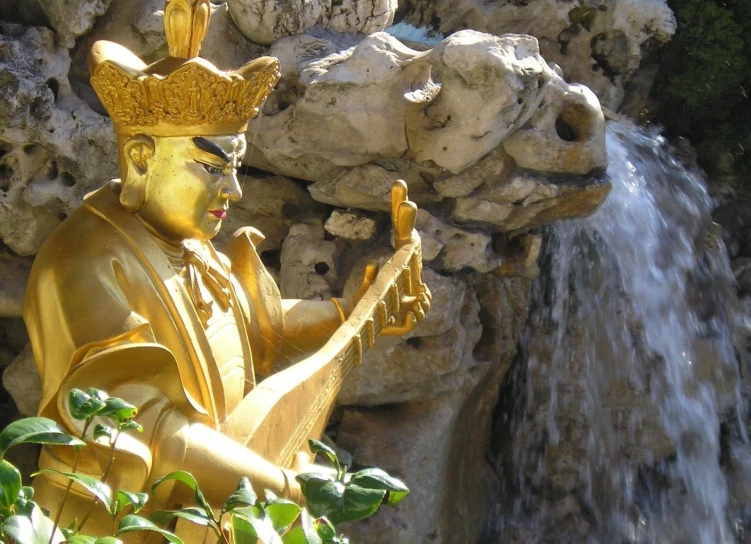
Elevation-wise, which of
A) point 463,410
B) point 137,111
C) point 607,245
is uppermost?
point 137,111

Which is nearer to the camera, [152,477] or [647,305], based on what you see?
[152,477]

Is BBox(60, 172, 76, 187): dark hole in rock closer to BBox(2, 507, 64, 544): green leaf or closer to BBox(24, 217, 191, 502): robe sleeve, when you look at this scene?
BBox(24, 217, 191, 502): robe sleeve

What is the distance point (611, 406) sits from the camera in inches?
167

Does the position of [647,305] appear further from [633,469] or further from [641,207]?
[633,469]

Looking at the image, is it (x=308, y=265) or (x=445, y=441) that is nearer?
(x=308, y=265)

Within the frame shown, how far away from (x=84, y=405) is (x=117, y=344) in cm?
44

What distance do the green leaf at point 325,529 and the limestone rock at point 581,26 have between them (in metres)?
3.83

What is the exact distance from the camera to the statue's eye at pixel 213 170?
185cm

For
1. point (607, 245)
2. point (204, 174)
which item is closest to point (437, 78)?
point (607, 245)

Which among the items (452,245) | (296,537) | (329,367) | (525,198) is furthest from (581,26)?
(296,537)

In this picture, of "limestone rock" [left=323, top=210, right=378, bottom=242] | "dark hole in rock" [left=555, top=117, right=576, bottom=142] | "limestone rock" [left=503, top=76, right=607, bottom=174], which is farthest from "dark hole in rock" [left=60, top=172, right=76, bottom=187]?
"dark hole in rock" [left=555, top=117, right=576, bottom=142]

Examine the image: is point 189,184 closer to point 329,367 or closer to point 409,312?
point 329,367

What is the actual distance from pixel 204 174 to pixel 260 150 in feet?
5.51

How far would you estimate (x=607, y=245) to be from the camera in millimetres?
4246
